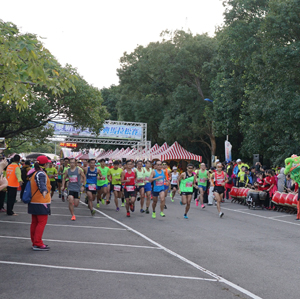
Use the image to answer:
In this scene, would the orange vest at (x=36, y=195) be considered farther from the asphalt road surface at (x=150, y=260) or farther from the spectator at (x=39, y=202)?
the asphalt road surface at (x=150, y=260)

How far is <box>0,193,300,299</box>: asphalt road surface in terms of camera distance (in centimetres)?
619

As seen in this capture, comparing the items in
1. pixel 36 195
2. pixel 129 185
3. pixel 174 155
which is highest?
pixel 174 155

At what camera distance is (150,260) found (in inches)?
324

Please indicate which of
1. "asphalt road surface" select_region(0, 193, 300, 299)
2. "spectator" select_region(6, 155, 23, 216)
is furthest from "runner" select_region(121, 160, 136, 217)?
"spectator" select_region(6, 155, 23, 216)

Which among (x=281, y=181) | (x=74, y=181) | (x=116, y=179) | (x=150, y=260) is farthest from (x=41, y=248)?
(x=281, y=181)

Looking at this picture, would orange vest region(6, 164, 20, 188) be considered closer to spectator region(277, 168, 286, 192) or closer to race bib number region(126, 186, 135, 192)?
race bib number region(126, 186, 135, 192)

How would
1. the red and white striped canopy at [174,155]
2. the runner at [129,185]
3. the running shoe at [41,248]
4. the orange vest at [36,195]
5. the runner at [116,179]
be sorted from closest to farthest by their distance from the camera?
the running shoe at [41,248] → the orange vest at [36,195] → the runner at [129,185] → the runner at [116,179] → the red and white striped canopy at [174,155]

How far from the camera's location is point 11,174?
15398 millimetres

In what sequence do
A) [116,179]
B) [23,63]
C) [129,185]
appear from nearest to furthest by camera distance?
[23,63] < [129,185] < [116,179]

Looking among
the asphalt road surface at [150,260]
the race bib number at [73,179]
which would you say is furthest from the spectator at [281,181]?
the race bib number at [73,179]

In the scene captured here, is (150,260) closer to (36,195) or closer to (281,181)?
(36,195)

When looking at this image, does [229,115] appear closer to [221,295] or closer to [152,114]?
A: [152,114]

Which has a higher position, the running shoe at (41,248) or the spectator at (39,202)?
the spectator at (39,202)

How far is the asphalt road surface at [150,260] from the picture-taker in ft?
20.3
